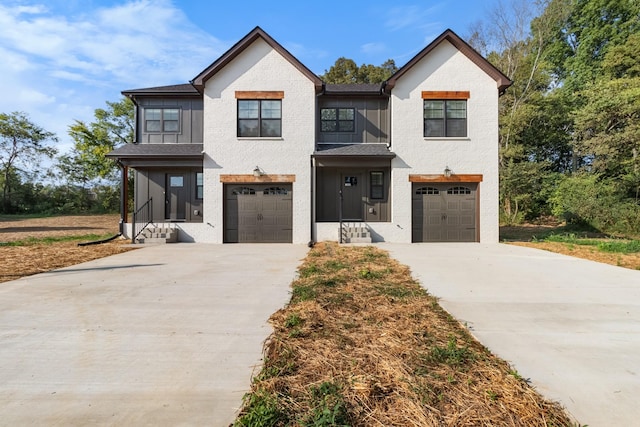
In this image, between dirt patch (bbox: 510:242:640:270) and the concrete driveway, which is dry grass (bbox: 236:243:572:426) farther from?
dirt patch (bbox: 510:242:640:270)

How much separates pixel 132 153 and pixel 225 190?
4075 millimetres

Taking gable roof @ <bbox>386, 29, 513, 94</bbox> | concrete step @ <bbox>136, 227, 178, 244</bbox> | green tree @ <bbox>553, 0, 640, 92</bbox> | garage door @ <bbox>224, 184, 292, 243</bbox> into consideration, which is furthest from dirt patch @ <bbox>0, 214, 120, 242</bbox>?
green tree @ <bbox>553, 0, 640, 92</bbox>

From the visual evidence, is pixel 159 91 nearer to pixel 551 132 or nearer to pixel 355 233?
pixel 355 233

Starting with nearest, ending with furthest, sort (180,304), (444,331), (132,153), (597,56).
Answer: (444,331)
(180,304)
(132,153)
(597,56)

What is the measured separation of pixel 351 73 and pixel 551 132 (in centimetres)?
1811

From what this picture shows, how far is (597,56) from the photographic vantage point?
24.6 metres

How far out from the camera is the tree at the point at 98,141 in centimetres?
2958

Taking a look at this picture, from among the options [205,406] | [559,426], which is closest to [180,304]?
[205,406]

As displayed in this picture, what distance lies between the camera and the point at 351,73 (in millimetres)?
31250

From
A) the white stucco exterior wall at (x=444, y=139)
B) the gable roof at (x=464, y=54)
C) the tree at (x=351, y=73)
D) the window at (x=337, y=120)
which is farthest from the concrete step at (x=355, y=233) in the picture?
the tree at (x=351, y=73)

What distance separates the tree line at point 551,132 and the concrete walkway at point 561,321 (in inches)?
520

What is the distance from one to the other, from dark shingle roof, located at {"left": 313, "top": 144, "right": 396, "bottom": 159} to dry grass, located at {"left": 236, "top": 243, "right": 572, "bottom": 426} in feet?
28.3

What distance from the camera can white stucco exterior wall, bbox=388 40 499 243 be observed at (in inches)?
503

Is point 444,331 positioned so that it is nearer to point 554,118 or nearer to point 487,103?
point 487,103
